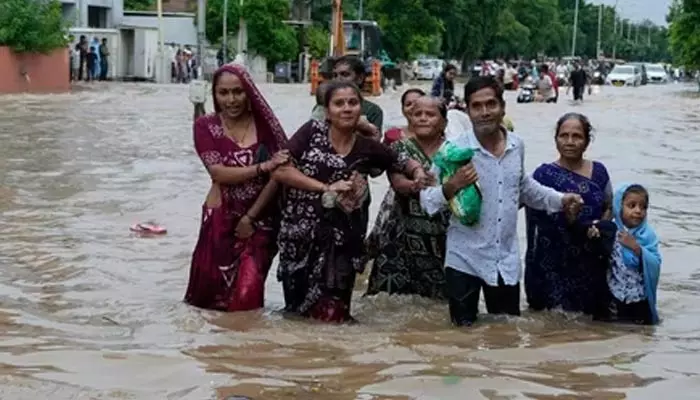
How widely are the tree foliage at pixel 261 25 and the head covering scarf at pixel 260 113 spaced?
162 feet

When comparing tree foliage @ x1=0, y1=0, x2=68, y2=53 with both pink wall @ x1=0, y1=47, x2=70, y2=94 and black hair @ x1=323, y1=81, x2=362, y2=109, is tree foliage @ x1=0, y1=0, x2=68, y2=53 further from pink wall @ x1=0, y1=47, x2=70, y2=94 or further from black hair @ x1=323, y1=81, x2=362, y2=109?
black hair @ x1=323, y1=81, x2=362, y2=109

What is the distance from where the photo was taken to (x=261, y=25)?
56.1m

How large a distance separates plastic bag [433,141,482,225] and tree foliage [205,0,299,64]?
164 ft

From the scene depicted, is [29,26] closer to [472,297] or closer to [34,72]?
[34,72]

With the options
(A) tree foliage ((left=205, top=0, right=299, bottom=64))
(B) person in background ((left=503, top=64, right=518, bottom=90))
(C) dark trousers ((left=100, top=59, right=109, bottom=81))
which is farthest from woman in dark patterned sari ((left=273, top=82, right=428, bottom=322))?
(A) tree foliage ((left=205, top=0, right=299, bottom=64))

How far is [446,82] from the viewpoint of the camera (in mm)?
15742

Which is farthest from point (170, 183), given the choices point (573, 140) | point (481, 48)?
point (481, 48)

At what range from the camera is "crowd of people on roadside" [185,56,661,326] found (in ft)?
20.9

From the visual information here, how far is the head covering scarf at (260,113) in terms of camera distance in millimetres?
6633

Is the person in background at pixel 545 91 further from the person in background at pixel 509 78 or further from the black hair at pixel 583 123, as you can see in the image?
the black hair at pixel 583 123

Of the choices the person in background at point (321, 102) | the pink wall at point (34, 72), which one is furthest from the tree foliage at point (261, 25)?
the person in background at point (321, 102)

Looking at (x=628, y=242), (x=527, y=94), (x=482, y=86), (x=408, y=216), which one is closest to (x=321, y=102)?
(x=408, y=216)

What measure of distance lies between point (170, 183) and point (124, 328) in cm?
760

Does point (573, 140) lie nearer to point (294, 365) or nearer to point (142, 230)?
point (294, 365)
